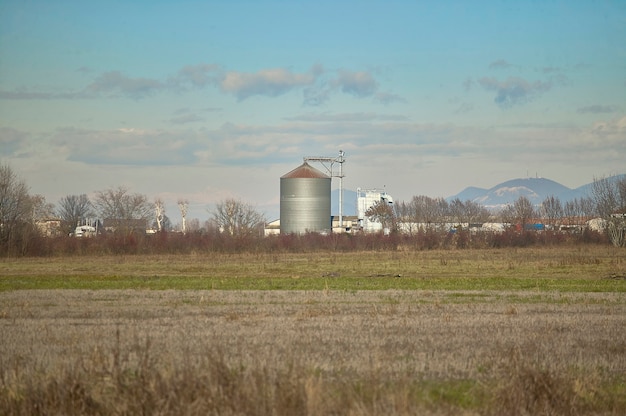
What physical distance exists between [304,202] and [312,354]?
91.2 metres

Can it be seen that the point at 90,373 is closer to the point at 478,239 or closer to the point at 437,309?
the point at 437,309

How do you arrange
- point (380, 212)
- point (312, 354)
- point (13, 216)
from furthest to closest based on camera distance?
point (380, 212), point (13, 216), point (312, 354)

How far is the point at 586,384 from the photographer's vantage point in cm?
1212

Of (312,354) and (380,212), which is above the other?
(380,212)

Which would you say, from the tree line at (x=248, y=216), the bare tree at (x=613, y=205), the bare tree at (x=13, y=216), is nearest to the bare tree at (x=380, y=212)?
the tree line at (x=248, y=216)

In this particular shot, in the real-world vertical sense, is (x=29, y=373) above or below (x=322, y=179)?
below

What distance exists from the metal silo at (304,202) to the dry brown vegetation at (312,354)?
7666 centimetres

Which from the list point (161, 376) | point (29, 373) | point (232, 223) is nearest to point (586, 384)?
point (161, 376)

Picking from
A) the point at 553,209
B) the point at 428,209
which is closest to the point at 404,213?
the point at 428,209

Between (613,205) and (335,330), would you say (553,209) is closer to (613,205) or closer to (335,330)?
(613,205)

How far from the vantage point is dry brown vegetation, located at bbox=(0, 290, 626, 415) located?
11.0 meters

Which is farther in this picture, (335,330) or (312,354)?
(335,330)

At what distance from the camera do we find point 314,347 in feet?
54.0

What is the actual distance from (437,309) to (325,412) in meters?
14.4
